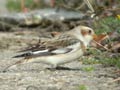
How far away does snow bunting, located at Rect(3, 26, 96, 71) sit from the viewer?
284 inches

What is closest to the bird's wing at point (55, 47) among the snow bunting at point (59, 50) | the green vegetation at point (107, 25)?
the snow bunting at point (59, 50)

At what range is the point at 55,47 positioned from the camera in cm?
735

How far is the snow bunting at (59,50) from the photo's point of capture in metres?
7.21

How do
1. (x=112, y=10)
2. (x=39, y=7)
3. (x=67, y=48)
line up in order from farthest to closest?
(x=39, y=7)
(x=112, y=10)
(x=67, y=48)

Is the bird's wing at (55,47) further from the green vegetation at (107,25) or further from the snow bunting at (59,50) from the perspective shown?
the green vegetation at (107,25)

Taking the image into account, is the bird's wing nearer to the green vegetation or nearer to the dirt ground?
the dirt ground

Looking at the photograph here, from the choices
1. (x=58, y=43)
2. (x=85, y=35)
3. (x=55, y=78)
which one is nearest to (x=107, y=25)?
(x=85, y=35)

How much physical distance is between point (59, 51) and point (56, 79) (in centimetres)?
71

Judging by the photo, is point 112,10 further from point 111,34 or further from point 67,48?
point 67,48

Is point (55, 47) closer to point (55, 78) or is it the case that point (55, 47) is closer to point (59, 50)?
point (59, 50)

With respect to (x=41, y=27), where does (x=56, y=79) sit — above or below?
above

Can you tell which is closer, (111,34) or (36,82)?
(36,82)

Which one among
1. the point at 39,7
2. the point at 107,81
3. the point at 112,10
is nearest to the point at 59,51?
the point at 107,81

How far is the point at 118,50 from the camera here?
7.82 meters
